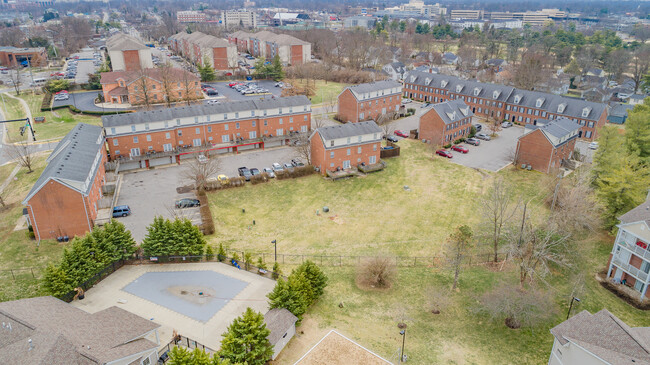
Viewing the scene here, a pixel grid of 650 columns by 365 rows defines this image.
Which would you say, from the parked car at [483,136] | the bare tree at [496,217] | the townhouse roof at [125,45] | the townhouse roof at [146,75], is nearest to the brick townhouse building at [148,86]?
the townhouse roof at [146,75]

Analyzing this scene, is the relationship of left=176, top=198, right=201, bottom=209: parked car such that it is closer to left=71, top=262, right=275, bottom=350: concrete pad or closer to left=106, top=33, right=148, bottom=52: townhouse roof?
left=71, top=262, right=275, bottom=350: concrete pad

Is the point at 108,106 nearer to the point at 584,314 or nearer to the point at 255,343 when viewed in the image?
the point at 255,343

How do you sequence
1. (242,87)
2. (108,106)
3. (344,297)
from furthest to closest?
(242,87) < (108,106) < (344,297)

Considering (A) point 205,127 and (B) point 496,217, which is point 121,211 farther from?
(B) point 496,217

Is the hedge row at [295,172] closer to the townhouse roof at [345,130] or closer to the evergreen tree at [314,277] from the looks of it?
the townhouse roof at [345,130]

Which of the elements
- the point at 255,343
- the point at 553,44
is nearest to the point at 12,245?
the point at 255,343

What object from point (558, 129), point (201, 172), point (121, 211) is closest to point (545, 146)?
point (558, 129)
